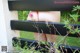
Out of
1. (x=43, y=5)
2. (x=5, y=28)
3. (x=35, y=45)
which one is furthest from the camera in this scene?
(x=5, y=28)

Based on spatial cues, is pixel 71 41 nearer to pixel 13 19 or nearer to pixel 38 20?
pixel 38 20

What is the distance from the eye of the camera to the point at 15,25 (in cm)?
231

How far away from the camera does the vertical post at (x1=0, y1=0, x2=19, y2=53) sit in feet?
7.52

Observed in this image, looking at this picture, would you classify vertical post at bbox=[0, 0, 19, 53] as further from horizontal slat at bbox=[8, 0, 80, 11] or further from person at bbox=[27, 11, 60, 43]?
person at bbox=[27, 11, 60, 43]

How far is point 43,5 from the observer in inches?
78.4

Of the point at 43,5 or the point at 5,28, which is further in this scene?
the point at 5,28

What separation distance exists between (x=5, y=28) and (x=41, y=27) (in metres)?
0.51

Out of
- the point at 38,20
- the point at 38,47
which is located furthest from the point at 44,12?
the point at 38,47

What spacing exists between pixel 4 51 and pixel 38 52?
55cm

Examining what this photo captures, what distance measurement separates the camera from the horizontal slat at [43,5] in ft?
5.98

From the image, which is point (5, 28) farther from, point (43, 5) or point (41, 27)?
point (43, 5)

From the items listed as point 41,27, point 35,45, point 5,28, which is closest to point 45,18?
point 41,27

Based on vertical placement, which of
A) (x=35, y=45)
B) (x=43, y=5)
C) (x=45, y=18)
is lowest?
(x=35, y=45)

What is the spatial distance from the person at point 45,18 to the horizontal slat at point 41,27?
72 mm
